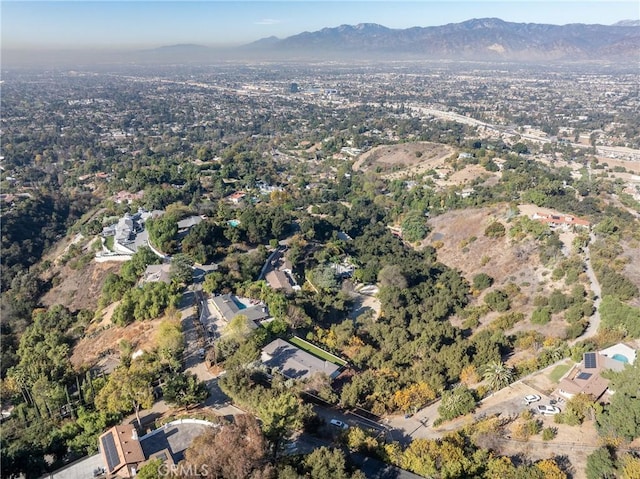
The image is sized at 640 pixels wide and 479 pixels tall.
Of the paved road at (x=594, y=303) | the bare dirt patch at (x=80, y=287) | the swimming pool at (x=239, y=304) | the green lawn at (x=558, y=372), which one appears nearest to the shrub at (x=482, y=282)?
the paved road at (x=594, y=303)

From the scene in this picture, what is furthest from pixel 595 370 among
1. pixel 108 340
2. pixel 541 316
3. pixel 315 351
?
pixel 108 340

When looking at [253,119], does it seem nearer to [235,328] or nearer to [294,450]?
[235,328]

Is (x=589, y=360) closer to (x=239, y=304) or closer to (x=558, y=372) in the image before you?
(x=558, y=372)

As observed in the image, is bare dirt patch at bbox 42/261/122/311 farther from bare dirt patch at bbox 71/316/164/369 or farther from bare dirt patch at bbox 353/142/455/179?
bare dirt patch at bbox 353/142/455/179

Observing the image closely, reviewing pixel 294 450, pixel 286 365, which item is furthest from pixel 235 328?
pixel 294 450

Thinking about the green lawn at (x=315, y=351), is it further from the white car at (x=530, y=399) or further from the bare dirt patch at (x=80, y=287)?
the bare dirt patch at (x=80, y=287)
